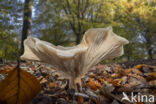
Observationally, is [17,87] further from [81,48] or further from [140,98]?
[140,98]

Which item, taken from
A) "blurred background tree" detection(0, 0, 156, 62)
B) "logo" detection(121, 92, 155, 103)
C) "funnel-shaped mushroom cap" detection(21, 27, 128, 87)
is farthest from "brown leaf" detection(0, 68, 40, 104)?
"blurred background tree" detection(0, 0, 156, 62)

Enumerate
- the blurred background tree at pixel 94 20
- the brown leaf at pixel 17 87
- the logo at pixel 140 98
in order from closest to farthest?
1. the brown leaf at pixel 17 87
2. the logo at pixel 140 98
3. the blurred background tree at pixel 94 20

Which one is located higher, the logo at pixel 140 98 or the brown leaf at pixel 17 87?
the brown leaf at pixel 17 87

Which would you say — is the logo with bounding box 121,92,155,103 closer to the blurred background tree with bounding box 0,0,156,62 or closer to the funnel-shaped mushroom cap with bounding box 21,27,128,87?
the funnel-shaped mushroom cap with bounding box 21,27,128,87

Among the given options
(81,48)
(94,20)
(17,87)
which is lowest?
(17,87)

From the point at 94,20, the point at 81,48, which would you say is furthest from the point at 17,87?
the point at 94,20

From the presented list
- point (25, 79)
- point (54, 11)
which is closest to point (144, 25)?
point (54, 11)

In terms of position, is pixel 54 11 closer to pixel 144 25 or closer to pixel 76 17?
pixel 76 17

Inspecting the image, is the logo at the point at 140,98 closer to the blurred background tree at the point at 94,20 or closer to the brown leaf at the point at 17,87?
the brown leaf at the point at 17,87

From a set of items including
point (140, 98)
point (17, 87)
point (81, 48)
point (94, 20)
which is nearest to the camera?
point (17, 87)

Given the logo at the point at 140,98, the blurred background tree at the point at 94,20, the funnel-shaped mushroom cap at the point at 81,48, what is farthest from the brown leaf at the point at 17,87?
the blurred background tree at the point at 94,20
